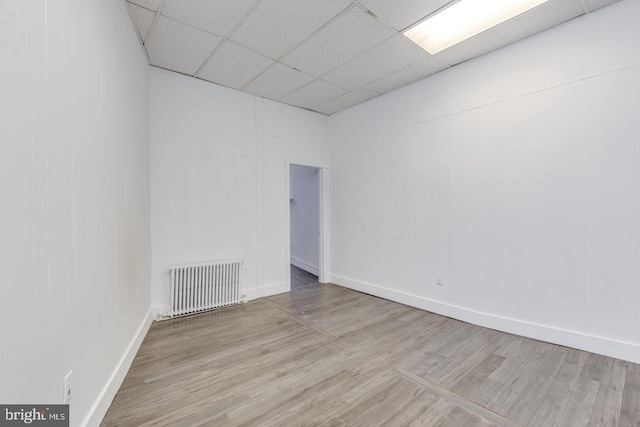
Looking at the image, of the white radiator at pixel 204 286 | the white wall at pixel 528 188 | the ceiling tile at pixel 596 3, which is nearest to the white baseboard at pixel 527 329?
the white wall at pixel 528 188

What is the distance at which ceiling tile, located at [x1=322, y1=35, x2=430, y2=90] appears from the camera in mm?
2926

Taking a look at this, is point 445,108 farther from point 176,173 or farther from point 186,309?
point 186,309

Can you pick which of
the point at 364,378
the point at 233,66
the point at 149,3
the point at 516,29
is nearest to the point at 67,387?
the point at 364,378

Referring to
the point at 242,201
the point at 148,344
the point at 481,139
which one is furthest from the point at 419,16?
the point at 148,344

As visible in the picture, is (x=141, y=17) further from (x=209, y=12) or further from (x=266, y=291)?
(x=266, y=291)

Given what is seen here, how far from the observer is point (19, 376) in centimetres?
93

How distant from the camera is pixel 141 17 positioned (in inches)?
96.3

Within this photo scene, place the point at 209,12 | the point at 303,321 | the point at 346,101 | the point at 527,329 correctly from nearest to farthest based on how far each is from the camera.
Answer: the point at 209,12, the point at 527,329, the point at 303,321, the point at 346,101

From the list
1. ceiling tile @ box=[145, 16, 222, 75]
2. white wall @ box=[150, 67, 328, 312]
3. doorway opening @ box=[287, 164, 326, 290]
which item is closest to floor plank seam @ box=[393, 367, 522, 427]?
white wall @ box=[150, 67, 328, 312]

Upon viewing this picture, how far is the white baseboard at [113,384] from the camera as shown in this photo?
1.52m

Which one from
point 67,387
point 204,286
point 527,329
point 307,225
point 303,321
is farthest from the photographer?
point 307,225

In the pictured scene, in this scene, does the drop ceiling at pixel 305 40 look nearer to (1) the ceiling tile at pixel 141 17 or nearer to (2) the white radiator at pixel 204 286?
(1) the ceiling tile at pixel 141 17

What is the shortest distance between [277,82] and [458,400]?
4.03 meters

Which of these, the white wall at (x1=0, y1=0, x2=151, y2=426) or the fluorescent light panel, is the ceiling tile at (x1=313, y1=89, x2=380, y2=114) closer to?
the fluorescent light panel
